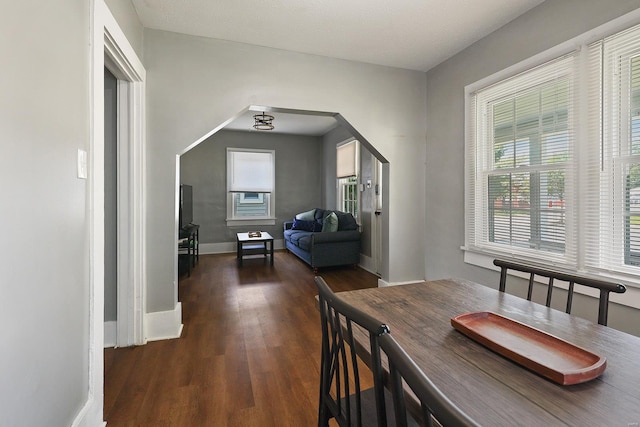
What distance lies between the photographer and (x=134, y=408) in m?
1.70

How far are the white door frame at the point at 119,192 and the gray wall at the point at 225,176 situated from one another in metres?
4.14

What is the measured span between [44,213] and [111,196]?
1.38 meters

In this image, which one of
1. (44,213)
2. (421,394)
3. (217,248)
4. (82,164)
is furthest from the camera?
(217,248)

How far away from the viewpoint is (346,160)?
5867 millimetres

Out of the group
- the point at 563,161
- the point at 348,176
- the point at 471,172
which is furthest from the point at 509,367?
the point at 348,176

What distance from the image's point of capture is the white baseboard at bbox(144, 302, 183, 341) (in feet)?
8.19

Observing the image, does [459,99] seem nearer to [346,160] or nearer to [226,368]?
[346,160]

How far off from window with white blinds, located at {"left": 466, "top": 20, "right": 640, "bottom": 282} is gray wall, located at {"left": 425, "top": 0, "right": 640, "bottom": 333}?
14cm

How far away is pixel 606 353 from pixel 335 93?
2845 millimetres

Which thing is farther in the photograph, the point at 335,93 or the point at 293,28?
the point at 335,93

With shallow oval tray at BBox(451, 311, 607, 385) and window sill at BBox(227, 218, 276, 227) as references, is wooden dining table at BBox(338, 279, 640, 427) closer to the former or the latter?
shallow oval tray at BBox(451, 311, 607, 385)

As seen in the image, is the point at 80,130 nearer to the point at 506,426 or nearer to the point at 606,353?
the point at 506,426

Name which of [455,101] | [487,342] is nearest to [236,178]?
[455,101]

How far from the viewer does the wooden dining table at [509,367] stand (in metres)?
0.67
